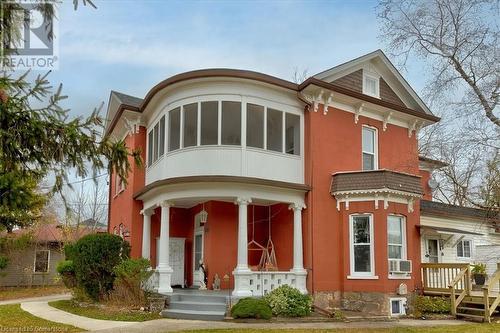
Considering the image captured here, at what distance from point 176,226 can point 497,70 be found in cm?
1175

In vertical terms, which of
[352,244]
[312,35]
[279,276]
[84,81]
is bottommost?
[279,276]

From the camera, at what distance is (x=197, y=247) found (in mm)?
17266

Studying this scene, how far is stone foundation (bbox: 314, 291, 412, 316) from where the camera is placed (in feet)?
47.4

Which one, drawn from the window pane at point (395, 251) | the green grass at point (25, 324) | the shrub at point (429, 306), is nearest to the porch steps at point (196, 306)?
A: the green grass at point (25, 324)

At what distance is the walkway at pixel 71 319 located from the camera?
38.4ft

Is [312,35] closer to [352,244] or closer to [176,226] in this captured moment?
[352,244]

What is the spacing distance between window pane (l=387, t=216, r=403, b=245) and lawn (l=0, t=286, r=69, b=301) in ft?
52.7

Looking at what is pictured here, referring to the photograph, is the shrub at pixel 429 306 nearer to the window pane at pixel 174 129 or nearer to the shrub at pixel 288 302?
the shrub at pixel 288 302

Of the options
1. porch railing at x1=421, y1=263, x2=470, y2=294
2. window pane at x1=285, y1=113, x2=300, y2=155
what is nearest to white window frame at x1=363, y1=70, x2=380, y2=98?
window pane at x1=285, y1=113, x2=300, y2=155

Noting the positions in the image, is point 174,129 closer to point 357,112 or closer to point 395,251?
point 357,112

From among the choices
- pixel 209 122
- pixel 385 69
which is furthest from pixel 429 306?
pixel 209 122

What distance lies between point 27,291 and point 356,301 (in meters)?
17.6

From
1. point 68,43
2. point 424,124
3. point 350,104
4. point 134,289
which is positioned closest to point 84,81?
point 68,43

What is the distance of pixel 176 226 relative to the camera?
18203 millimetres
